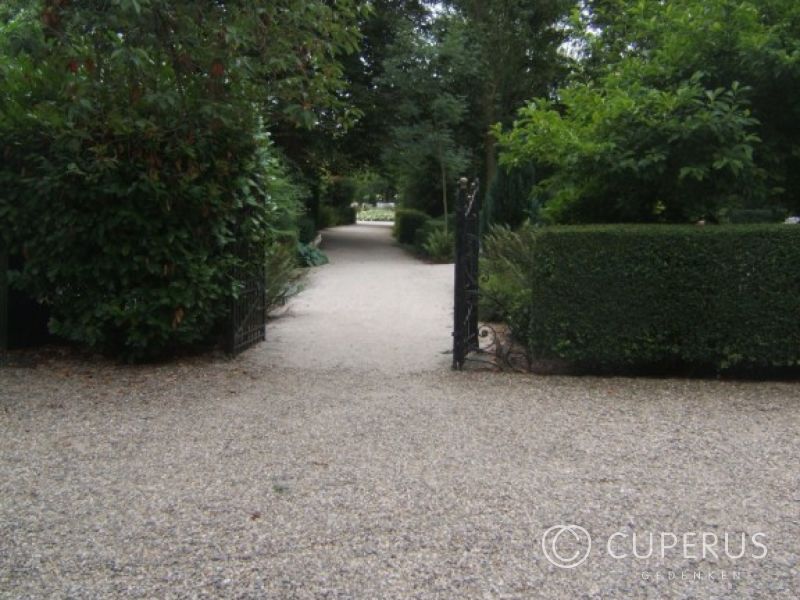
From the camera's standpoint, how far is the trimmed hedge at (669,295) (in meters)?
5.72

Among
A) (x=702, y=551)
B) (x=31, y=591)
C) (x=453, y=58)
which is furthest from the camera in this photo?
(x=453, y=58)

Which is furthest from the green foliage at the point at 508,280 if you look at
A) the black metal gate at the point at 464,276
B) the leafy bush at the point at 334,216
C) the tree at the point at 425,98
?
the leafy bush at the point at 334,216

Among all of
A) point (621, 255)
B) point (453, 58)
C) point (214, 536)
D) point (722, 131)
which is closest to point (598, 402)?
point (621, 255)

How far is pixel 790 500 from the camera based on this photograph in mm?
3510

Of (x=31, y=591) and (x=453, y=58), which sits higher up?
(x=453, y=58)

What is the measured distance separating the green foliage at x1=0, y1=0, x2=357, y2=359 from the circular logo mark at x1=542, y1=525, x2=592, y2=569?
3.69m

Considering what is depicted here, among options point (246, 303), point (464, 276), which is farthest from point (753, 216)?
point (246, 303)

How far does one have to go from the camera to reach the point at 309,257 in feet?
59.0

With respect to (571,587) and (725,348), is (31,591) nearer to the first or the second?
(571,587)

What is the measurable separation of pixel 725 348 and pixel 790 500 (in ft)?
8.21

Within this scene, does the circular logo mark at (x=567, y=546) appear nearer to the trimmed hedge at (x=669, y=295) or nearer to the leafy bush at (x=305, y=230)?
the trimmed hedge at (x=669, y=295)

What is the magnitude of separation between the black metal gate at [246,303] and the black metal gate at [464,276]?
2.06m

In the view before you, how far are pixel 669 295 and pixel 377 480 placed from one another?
3.30 meters

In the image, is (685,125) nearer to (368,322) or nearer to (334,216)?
(368,322)
